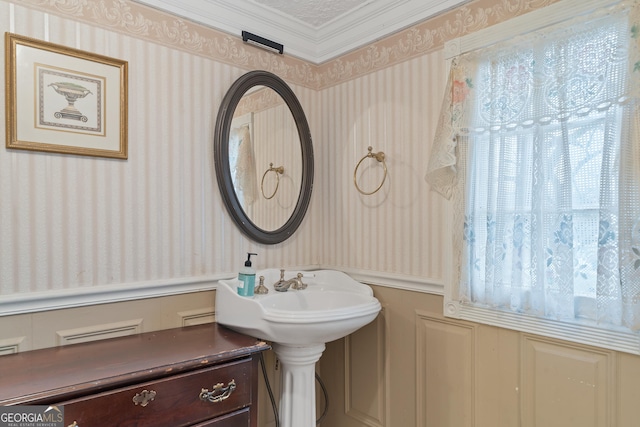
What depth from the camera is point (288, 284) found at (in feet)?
6.70

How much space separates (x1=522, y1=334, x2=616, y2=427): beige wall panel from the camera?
1.35m

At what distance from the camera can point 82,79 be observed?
1.58 metres

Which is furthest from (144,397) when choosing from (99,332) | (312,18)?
(312,18)

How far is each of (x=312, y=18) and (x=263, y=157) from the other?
86 cm

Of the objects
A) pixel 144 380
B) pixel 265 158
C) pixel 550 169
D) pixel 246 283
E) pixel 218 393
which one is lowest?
pixel 218 393

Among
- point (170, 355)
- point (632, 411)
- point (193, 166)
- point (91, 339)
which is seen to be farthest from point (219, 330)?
point (632, 411)

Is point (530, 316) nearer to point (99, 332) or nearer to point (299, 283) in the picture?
point (299, 283)

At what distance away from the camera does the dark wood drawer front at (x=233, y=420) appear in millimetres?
1416

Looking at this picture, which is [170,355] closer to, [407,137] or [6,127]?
[6,127]

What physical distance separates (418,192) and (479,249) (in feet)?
1.37

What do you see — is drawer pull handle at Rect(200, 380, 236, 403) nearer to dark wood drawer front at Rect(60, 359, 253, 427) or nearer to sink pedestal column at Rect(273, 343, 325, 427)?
dark wood drawer front at Rect(60, 359, 253, 427)

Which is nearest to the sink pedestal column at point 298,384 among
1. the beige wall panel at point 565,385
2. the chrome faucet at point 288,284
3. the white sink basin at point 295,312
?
the white sink basin at point 295,312

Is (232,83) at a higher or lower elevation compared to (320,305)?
higher

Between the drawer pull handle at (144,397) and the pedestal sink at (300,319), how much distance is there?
0.49 metres
